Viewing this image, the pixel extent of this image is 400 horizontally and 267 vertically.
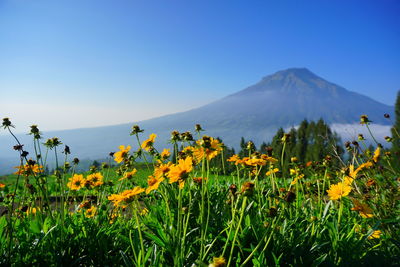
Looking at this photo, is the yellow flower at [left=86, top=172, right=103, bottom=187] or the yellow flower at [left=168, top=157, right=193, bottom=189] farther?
the yellow flower at [left=86, top=172, right=103, bottom=187]

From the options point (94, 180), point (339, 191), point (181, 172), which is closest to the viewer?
point (181, 172)

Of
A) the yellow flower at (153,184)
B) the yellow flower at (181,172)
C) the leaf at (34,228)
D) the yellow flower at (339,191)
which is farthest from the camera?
the leaf at (34,228)

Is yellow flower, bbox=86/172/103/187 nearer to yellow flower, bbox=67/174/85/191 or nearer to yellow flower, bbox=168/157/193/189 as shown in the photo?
yellow flower, bbox=67/174/85/191

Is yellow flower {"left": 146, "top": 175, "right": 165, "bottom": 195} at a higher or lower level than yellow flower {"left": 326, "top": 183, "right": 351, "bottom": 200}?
higher

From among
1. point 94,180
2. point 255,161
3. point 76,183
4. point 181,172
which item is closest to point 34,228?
point 76,183

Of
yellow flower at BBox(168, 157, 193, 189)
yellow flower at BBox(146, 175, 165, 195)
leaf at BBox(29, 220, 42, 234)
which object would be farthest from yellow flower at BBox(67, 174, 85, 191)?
yellow flower at BBox(168, 157, 193, 189)

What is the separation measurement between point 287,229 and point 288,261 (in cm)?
25

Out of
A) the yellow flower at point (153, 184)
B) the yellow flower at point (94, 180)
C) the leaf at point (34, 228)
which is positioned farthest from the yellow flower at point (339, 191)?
the yellow flower at point (94, 180)

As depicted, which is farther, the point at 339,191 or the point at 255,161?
the point at 339,191

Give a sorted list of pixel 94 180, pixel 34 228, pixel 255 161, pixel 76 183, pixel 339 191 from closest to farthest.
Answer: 1. pixel 255 161
2. pixel 339 191
3. pixel 34 228
4. pixel 76 183
5. pixel 94 180

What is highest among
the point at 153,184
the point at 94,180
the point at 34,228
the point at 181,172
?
the point at 181,172

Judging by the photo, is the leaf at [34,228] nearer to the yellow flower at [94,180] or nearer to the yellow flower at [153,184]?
the yellow flower at [94,180]

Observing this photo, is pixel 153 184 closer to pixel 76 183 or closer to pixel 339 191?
pixel 339 191

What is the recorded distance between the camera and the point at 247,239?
1.95m
